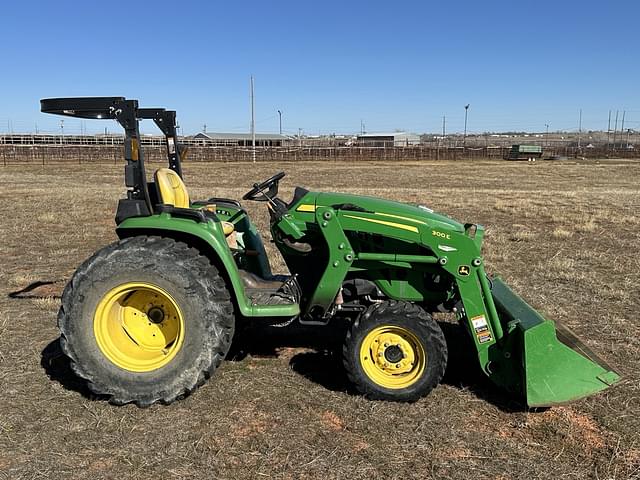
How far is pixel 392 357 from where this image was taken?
4113mm

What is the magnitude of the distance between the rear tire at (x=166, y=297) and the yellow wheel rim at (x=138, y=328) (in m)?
0.01

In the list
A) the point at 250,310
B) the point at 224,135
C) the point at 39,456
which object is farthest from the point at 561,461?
the point at 224,135

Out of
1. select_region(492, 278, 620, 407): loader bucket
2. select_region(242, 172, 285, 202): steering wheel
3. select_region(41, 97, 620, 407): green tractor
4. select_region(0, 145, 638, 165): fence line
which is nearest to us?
select_region(492, 278, 620, 407): loader bucket

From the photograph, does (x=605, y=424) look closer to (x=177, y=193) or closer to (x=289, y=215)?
(x=289, y=215)

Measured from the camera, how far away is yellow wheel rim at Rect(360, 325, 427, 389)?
13.4 feet

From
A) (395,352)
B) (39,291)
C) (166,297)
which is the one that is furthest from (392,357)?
(39,291)

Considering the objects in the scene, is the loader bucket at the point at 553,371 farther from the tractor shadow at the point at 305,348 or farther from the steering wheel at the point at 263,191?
the steering wheel at the point at 263,191

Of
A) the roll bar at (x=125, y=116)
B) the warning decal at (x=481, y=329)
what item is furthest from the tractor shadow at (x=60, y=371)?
the warning decal at (x=481, y=329)

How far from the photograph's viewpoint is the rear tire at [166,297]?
3973 millimetres

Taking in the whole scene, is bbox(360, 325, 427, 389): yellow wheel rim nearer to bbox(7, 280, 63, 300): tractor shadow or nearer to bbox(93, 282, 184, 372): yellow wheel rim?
bbox(93, 282, 184, 372): yellow wheel rim

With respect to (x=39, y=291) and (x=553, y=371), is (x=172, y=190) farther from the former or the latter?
(x=39, y=291)

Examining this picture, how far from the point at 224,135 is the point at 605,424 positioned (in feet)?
308

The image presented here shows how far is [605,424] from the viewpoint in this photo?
384 centimetres

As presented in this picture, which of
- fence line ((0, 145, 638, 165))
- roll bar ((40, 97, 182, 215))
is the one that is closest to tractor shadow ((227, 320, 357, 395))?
roll bar ((40, 97, 182, 215))
